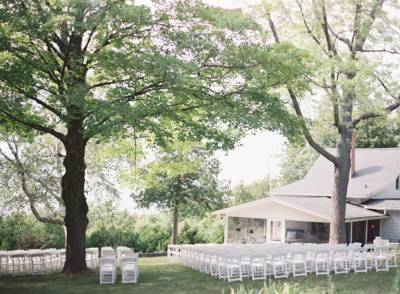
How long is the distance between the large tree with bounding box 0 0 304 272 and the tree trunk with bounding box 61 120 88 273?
0.12 feet

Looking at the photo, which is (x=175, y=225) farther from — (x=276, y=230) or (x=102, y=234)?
(x=276, y=230)

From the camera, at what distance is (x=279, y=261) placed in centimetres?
1761

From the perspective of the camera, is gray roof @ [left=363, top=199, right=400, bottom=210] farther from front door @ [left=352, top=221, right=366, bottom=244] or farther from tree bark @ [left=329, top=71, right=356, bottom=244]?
tree bark @ [left=329, top=71, right=356, bottom=244]

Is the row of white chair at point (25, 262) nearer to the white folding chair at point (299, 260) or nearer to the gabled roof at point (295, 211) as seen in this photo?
the white folding chair at point (299, 260)

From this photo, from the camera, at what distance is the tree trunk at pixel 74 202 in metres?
18.0

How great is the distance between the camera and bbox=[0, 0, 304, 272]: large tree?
569 inches

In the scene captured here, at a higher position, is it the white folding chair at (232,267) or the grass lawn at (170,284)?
the white folding chair at (232,267)

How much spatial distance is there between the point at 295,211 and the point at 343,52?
954 centimetres

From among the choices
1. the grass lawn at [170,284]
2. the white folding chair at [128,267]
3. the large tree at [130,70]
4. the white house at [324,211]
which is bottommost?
the grass lawn at [170,284]

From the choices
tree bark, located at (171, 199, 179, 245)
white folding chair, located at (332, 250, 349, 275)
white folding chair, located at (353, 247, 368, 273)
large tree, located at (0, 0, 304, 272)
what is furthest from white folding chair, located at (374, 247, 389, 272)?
tree bark, located at (171, 199, 179, 245)

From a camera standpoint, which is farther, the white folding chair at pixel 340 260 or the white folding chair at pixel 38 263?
the white folding chair at pixel 38 263

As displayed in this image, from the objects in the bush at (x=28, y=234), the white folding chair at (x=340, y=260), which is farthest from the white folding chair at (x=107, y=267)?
the bush at (x=28, y=234)

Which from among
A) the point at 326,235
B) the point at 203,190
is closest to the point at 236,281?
the point at 326,235

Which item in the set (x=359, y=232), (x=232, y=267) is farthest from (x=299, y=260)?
(x=359, y=232)
